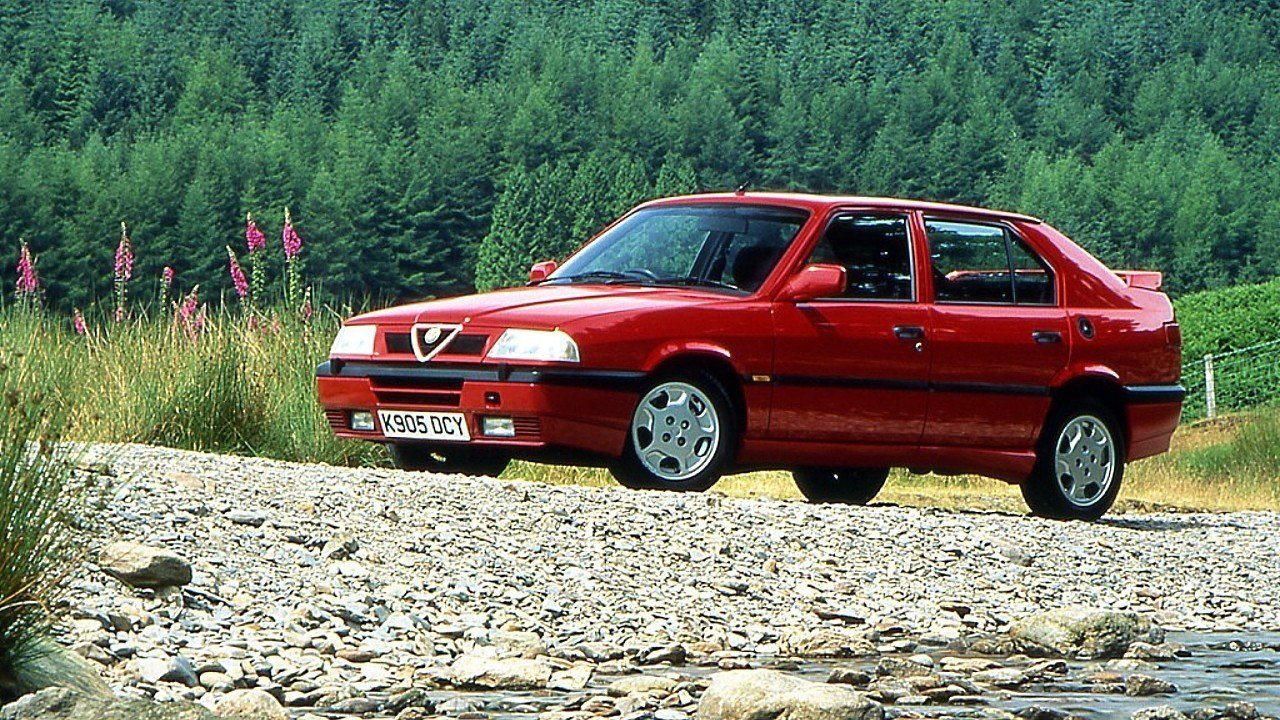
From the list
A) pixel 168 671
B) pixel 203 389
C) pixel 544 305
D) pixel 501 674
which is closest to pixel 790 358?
pixel 544 305

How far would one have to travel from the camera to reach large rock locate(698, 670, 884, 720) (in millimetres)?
6102

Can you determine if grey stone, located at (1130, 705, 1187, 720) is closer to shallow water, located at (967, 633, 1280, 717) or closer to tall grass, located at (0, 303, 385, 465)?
shallow water, located at (967, 633, 1280, 717)

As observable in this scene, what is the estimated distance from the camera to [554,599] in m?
8.20

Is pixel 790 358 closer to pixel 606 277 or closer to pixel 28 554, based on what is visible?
pixel 606 277

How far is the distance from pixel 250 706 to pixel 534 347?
4.05 metres

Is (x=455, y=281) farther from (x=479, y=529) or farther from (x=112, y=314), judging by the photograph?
(x=479, y=529)

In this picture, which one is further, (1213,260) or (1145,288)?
(1213,260)

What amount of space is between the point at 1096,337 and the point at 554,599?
4896mm

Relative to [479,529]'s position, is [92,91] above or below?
above

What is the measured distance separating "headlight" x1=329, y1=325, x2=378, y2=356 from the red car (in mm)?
12

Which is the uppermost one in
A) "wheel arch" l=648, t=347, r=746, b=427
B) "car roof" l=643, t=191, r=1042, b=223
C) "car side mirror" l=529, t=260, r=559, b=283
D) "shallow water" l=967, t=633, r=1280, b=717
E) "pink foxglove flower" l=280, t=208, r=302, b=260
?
"car roof" l=643, t=191, r=1042, b=223

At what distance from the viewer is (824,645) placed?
25.9 ft

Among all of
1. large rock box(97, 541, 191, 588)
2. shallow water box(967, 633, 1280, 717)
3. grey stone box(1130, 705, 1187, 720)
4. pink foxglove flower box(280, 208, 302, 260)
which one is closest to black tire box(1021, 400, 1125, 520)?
shallow water box(967, 633, 1280, 717)

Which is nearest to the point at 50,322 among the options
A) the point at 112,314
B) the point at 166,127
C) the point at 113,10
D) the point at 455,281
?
the point at 112,314
